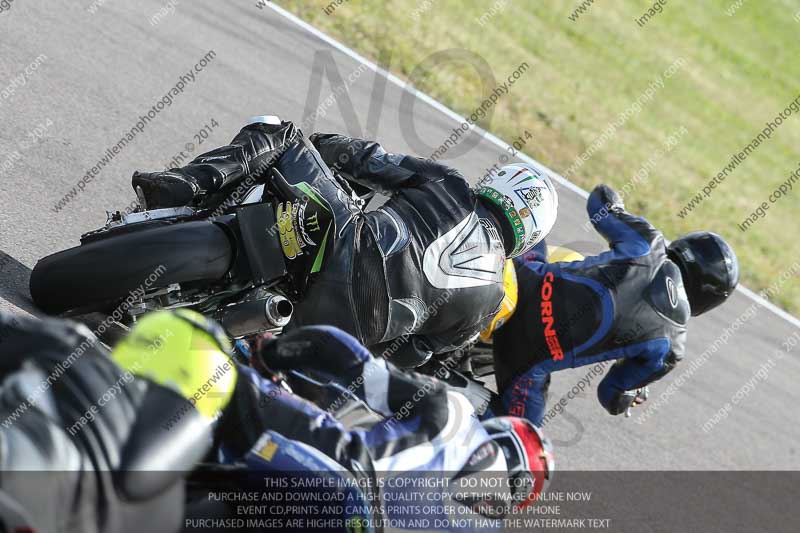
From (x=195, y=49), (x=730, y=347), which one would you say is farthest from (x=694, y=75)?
(x=195, y=49)

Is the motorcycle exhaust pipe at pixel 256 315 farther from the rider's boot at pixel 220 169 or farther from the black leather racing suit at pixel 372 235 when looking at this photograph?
the rider's boot at pixel 220 169

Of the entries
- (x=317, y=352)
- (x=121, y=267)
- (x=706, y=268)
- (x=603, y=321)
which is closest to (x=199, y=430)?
(x=317, y=352)

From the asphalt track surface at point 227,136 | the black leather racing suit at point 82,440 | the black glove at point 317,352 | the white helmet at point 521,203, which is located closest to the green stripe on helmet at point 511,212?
the white helmet at point 521,203

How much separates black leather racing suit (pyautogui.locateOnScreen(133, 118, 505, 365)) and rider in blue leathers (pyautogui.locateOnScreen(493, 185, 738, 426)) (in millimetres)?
828

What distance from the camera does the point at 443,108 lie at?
8.52 m

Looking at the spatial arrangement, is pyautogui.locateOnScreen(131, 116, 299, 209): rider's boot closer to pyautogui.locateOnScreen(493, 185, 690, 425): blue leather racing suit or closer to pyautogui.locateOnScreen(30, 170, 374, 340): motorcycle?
pyautogui.locateOnScreen(30, 170, 374, 340): motorcycle

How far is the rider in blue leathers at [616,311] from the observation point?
4.66 m

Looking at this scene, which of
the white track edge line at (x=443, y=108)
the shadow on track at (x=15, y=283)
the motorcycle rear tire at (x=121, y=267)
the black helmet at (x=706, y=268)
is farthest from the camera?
the white track edge line at (x=443, y=108)

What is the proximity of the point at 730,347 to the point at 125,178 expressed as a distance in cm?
516

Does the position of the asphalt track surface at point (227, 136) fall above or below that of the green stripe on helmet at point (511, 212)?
below

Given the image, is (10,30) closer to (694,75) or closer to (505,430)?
(505,430)

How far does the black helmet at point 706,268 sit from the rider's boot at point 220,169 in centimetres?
234

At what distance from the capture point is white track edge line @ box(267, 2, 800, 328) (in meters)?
8.28

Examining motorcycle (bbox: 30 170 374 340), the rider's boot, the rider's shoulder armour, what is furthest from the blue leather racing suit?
the rider's boot
